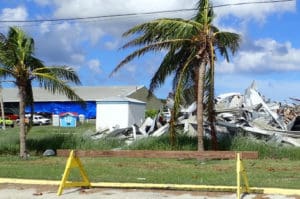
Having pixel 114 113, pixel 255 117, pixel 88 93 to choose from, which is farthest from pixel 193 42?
pixel 88 93

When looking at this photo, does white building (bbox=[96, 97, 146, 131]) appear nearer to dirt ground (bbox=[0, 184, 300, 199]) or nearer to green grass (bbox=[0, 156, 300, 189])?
green grass (bbox=[0, 156, 300, 189])

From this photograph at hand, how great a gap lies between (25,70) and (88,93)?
218 ft

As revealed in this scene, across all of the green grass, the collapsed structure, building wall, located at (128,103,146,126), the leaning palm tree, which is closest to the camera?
the green grass

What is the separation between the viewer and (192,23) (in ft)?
65.7

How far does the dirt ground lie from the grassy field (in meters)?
1.80

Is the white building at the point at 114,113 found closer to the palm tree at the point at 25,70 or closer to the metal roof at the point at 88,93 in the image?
the palm tree at the point at 25,70

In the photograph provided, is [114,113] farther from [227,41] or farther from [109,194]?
[109,194]

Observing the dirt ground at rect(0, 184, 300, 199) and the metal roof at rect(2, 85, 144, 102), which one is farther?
the metal roof at rect(2, 85, 144, 102)

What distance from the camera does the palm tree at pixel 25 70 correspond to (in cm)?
2170

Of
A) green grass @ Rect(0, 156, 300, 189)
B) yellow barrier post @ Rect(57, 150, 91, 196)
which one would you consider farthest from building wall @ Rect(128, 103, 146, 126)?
yellow barrier post @ Rect(57, 150, 91, 196)

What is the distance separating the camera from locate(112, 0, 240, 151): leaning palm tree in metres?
19.8

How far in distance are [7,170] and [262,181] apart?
307 inches

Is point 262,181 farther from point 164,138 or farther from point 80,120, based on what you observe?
point 80,120

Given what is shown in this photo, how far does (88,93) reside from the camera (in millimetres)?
88562
